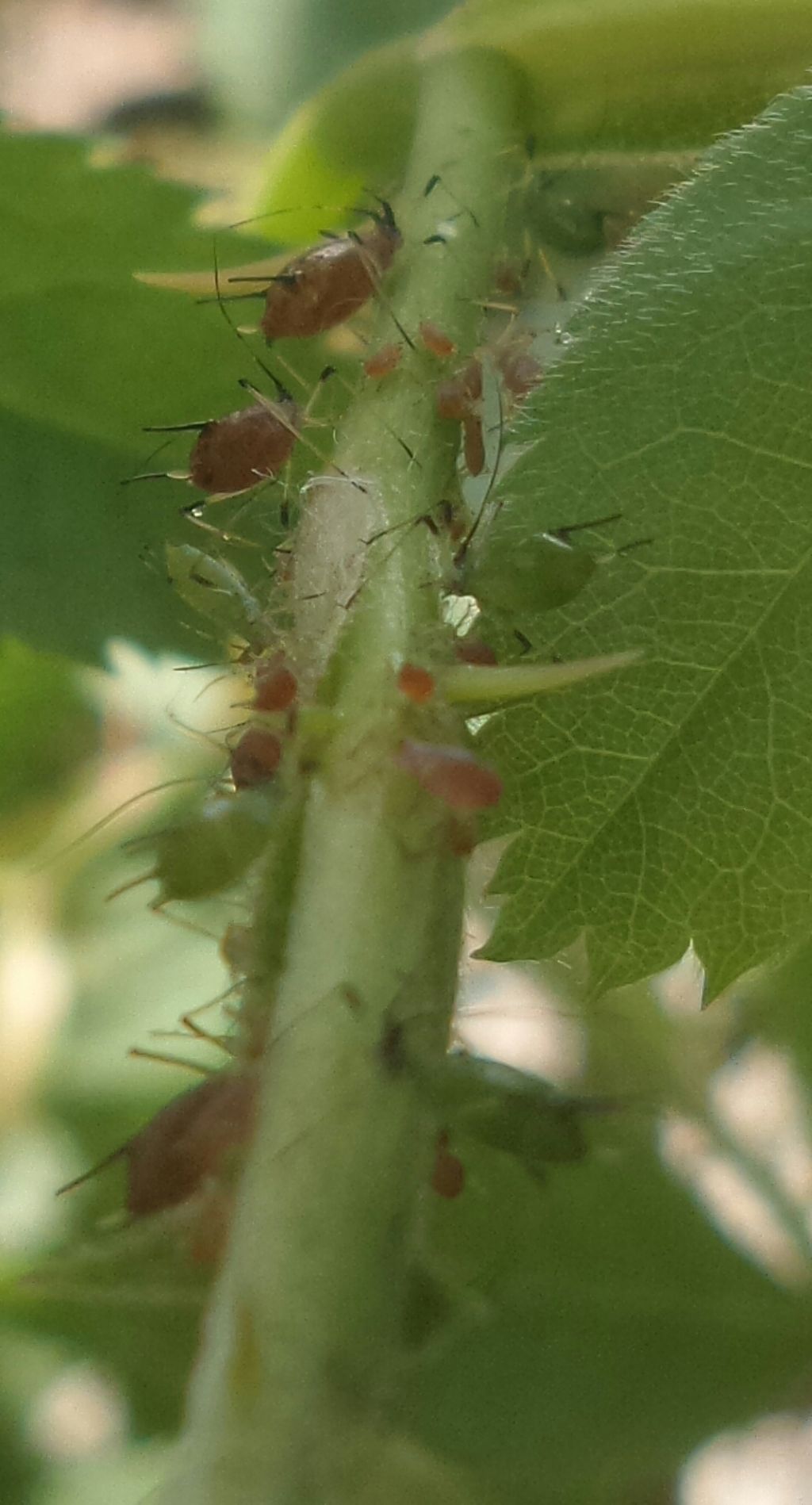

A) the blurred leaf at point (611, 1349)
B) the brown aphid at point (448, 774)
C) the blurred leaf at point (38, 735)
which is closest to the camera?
the brown aphid at point (448, 774)

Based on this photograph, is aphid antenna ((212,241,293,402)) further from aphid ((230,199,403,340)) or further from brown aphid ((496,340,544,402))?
brown aphid ((496,340,544,402))

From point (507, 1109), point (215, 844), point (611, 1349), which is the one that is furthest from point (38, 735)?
point (507, 1109)

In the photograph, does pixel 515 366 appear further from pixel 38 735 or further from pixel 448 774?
pixel 38 735

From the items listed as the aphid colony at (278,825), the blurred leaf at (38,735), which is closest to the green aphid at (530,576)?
the aphid colony at (278,825)

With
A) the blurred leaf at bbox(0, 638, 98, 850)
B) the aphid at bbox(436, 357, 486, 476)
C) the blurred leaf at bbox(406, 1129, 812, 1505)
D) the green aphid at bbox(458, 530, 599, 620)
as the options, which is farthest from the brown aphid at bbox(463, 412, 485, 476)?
the blurred leaf at bbox(0, 638, 98, 850)

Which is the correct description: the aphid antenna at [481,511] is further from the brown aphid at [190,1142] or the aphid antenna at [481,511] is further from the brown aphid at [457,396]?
the brown aphid at [190,1142]

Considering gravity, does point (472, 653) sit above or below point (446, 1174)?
above
